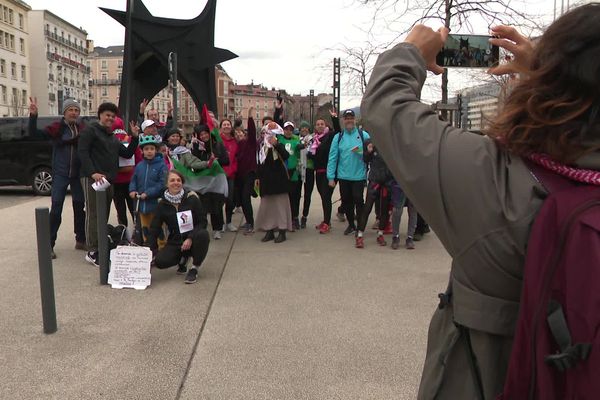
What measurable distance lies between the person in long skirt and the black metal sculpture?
19.5 ft

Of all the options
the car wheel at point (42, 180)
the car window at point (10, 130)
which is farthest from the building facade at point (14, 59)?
the car wheel at point (42, 180)

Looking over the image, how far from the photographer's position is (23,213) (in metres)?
10.2

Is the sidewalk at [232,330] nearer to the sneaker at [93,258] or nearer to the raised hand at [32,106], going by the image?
the sneaker at [93,258]

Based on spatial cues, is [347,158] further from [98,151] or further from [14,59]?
[14,59]

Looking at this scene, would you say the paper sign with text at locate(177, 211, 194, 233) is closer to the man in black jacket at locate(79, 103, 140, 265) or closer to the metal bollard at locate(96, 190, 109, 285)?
the metal bollard at locate(96, 190, 109, 285)

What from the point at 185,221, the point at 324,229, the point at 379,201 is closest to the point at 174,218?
the point at 185,221

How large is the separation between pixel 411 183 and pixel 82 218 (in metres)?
6.62

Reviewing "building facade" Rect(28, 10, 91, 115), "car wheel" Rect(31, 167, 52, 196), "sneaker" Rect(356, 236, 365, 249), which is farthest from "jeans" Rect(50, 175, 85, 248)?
"building facade" Rect(28, 10, 91, 115)

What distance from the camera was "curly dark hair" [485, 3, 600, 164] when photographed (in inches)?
39.1

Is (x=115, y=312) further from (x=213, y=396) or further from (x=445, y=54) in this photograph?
(x=445, y=54)

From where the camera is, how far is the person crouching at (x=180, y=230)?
5523mm

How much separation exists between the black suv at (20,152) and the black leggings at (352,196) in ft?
26.8

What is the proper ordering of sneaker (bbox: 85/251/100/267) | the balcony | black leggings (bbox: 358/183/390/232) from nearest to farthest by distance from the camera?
sneaker (bbox: 85/251/100/267) < black leggings (bbox: 358/183/390/232) < the balcony

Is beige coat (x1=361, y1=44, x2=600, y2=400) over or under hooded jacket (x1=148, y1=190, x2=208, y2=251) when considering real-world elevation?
over
